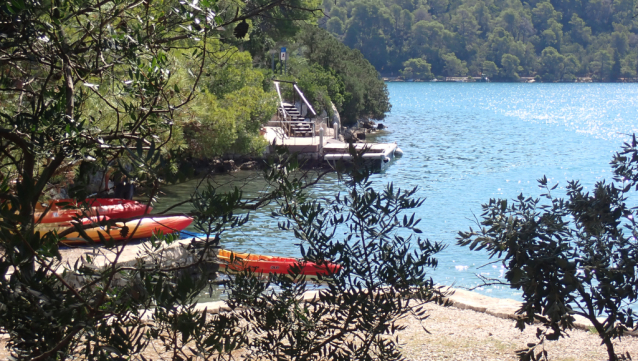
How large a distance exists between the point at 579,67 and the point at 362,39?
1888 inches

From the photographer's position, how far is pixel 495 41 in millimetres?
138750

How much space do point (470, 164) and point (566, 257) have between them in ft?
87.8

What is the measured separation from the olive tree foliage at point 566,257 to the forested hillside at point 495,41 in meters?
123

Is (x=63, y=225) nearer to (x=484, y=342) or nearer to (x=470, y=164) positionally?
(x=484, y=342)

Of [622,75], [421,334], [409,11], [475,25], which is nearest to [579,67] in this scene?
[622,75]

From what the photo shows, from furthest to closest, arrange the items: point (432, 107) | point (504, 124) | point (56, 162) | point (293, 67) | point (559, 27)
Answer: point (559, 27)
point (432, 107)
point (504, 124)
point (293, 67)
point (56, 162)

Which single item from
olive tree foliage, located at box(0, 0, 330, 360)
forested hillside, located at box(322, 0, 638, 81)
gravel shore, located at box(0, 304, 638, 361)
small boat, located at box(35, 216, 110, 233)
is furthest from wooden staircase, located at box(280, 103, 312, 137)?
forested hillside, located at box(322, 0, 638, 81)

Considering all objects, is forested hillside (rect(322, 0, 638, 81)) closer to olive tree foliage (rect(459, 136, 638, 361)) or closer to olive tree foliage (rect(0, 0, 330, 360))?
olive tree foliage (rect(459, 136, 638, 361))

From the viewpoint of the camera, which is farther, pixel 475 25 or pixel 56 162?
pixel 475 25

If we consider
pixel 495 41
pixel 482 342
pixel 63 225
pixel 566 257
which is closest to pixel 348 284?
pixel 566 257

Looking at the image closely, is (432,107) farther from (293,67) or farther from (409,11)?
(409,11)

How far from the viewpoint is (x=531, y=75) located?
13775 centimetres

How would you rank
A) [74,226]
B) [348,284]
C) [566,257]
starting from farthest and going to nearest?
[566,257] < [348,284] < [74,226]

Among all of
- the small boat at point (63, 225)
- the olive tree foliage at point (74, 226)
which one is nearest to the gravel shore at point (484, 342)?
the small boat at point (63, 225)
